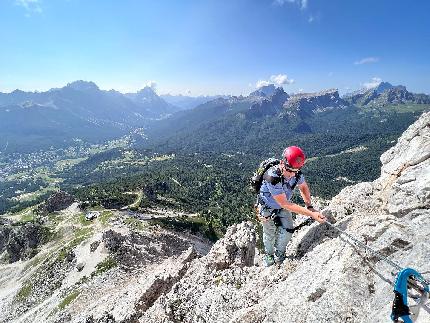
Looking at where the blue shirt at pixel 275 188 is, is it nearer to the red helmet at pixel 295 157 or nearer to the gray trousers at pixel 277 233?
the gray trousers at pixel 277 233

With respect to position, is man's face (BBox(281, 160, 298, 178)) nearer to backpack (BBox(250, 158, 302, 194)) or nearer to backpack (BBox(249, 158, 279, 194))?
backpack (BBox(250, 158, 302, 194))

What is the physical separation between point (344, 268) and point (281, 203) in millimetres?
3872

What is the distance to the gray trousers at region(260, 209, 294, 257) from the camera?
789 inches

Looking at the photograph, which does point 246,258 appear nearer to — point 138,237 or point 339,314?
point 339,314

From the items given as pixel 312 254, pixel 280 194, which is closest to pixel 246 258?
pixel 312 254

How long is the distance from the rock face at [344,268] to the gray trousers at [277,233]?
917 mm

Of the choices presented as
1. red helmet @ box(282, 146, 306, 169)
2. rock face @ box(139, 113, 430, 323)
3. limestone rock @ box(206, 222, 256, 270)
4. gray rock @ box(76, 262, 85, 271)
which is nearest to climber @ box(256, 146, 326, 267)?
red helmet @ box(282, 146, 306, 169)

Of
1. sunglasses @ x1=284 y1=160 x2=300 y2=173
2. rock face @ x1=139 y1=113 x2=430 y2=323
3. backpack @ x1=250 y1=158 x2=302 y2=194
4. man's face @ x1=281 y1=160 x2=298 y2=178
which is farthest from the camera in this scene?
backpack @ x1=250 y1=158 x2=302 y2=194

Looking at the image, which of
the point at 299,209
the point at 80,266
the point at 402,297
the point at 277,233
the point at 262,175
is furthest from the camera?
the point at 80,266

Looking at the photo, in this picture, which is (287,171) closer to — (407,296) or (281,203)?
(281,203)

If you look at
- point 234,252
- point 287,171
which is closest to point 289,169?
point 287,171

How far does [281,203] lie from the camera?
17.1 meters

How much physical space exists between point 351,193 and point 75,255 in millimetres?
82993

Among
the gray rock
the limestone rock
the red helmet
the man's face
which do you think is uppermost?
the red helmet
